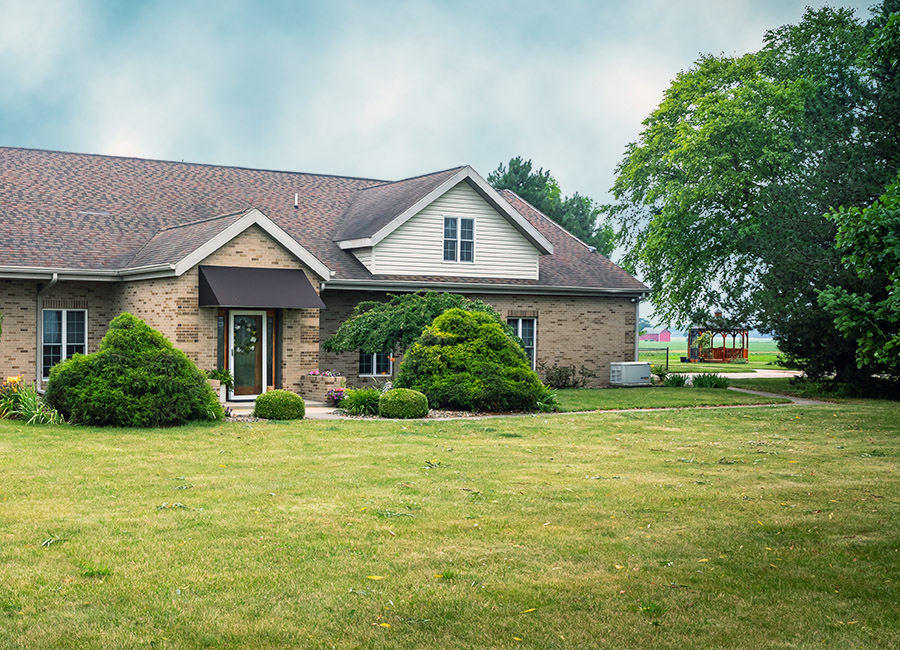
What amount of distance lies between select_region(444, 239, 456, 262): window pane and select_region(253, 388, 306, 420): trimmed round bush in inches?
419

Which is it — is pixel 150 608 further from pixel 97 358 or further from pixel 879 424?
pixel 879 424

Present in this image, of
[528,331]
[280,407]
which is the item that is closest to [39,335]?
[280,407]

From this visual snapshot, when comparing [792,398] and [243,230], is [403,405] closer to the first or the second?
[243,230]

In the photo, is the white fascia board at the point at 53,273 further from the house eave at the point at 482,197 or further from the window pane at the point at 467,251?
the window pane at the point at 467,251

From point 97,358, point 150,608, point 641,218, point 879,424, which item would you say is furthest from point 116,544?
point 641,218

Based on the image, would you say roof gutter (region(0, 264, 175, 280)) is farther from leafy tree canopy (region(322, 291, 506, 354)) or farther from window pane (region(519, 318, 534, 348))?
window pane (region(519, 318, 534, 348))

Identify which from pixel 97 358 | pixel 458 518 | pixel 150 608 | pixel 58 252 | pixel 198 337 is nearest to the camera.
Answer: pixel 150 608

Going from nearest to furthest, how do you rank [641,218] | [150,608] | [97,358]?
[150,608]
[97,358]
[641,218]

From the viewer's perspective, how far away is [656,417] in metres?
21.9

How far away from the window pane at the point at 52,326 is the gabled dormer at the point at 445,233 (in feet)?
27.8

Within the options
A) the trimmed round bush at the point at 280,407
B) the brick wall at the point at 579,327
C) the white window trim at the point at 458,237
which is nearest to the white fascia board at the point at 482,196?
the white window trim at the point at 458,237

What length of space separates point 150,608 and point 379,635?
175 centimetres

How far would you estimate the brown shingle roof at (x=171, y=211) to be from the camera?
2575cm

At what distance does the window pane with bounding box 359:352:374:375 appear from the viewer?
1141 inches
